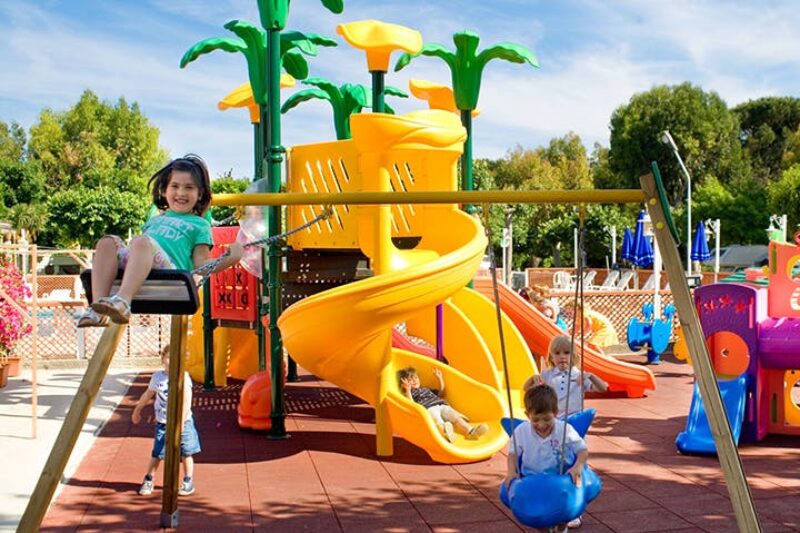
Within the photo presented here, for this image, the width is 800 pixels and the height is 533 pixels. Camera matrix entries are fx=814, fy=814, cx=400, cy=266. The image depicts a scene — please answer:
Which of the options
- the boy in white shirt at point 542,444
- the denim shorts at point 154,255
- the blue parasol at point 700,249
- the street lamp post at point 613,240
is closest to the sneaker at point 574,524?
the boy in white shirt at point 542,444

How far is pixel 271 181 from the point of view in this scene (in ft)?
28.0

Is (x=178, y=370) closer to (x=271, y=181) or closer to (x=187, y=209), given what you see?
(x=187, y=209)

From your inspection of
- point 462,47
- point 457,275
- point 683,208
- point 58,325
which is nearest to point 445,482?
point 457,275

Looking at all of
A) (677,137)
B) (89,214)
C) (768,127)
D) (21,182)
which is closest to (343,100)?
(89,214)

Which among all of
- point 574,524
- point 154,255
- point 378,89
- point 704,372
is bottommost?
point 574,524

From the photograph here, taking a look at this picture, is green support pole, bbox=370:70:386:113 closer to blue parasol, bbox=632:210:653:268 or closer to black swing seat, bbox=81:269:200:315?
black swing seat, bbox=81:269:200:315

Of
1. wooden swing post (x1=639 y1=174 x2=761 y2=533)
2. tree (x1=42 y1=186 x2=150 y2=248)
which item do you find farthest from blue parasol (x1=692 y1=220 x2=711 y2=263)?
tree (x1=42 y1=186 x2=150 y2=248)

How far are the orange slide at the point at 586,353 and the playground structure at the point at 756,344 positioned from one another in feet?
7.54

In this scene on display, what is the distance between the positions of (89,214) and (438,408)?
3965cm

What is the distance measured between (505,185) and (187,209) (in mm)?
64359

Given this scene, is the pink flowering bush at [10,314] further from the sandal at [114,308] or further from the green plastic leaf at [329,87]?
the sandal at [114,308]

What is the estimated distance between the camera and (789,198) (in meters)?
48.3

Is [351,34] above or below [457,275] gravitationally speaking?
above

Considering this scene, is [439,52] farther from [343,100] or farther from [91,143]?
[91,143]
